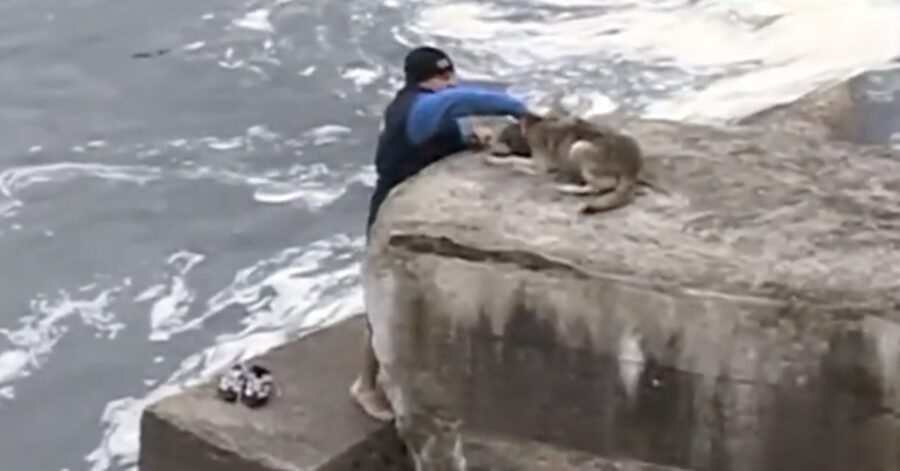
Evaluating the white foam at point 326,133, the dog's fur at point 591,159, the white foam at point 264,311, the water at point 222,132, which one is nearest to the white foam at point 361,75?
the water at point 222,132

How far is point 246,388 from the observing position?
6902 mm

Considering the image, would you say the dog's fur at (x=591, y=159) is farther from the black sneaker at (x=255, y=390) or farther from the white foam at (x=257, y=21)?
the white foam at (x=257, y=21)

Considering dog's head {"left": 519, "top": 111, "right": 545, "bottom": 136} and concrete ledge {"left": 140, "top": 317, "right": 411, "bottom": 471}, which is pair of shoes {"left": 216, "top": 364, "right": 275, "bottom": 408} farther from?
dog's head {"left": 519, "top": 111, "right": 545, "bottom": 136}

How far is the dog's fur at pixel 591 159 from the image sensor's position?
6395mm

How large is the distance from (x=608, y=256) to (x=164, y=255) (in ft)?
21.1

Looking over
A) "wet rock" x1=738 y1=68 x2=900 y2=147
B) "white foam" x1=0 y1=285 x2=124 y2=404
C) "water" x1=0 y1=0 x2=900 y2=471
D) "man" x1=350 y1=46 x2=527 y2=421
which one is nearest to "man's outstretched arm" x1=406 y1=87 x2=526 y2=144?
"man" x1=350 y1=46 x2=527 y2=421

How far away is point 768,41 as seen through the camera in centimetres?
1672

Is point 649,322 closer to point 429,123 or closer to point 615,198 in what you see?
point 615,198

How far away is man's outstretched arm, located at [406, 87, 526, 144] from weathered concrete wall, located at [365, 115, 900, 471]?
24 centimetres

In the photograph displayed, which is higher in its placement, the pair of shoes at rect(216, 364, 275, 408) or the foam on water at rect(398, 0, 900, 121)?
the pair of shoes at rect(216, 364, 275, 408)

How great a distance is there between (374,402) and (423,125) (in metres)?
1.03

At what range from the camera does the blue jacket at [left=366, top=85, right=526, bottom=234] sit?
669 cm

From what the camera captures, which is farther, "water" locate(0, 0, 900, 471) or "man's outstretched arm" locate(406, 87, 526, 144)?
"water" locate(0, 0, 900, 471)

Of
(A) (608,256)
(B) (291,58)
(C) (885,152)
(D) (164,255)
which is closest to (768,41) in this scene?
(B) (291,58)
